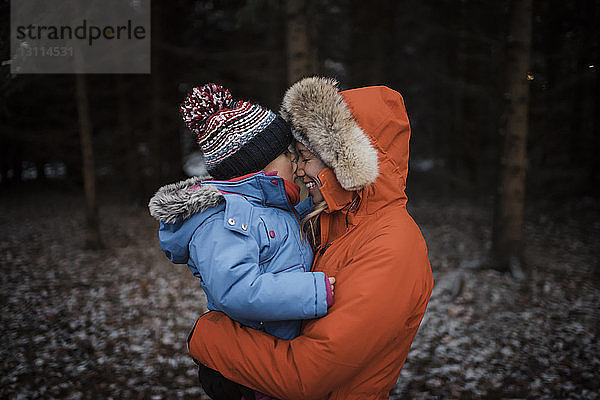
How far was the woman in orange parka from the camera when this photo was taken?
5.62 ft

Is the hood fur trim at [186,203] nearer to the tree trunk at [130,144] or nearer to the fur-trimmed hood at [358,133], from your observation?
the fur-trimmed hood at [358,133]

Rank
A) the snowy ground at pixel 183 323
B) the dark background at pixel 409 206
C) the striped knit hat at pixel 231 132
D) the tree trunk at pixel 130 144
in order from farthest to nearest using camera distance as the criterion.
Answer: the tree trunk at pixel 130 144 < the dark background at pixel 409 206 < the snowy ground at pixel 183 323 < the striped knit hat at pixel 231 132

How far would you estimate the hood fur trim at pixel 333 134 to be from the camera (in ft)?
6.16

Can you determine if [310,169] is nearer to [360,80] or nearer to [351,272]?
[351,272]

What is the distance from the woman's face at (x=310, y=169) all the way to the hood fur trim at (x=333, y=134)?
49 mm

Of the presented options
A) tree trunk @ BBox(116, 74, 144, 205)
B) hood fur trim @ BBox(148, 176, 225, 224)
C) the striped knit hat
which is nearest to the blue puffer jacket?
hood fur trim @ BBox(148, 176, 225, 224)

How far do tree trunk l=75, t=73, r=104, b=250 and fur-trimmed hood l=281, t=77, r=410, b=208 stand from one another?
781 centimetres

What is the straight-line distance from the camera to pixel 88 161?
29.2 feet

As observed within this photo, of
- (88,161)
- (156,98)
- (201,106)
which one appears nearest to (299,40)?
(201,106)

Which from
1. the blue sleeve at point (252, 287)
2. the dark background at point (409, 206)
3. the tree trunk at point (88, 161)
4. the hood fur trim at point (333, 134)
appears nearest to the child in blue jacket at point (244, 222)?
the blue sleeve at point (252, 287)

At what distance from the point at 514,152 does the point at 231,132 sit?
6.64 meters

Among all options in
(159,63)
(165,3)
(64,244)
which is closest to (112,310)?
(64,244)

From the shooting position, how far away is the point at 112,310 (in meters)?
6.36

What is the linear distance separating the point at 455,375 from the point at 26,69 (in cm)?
812
